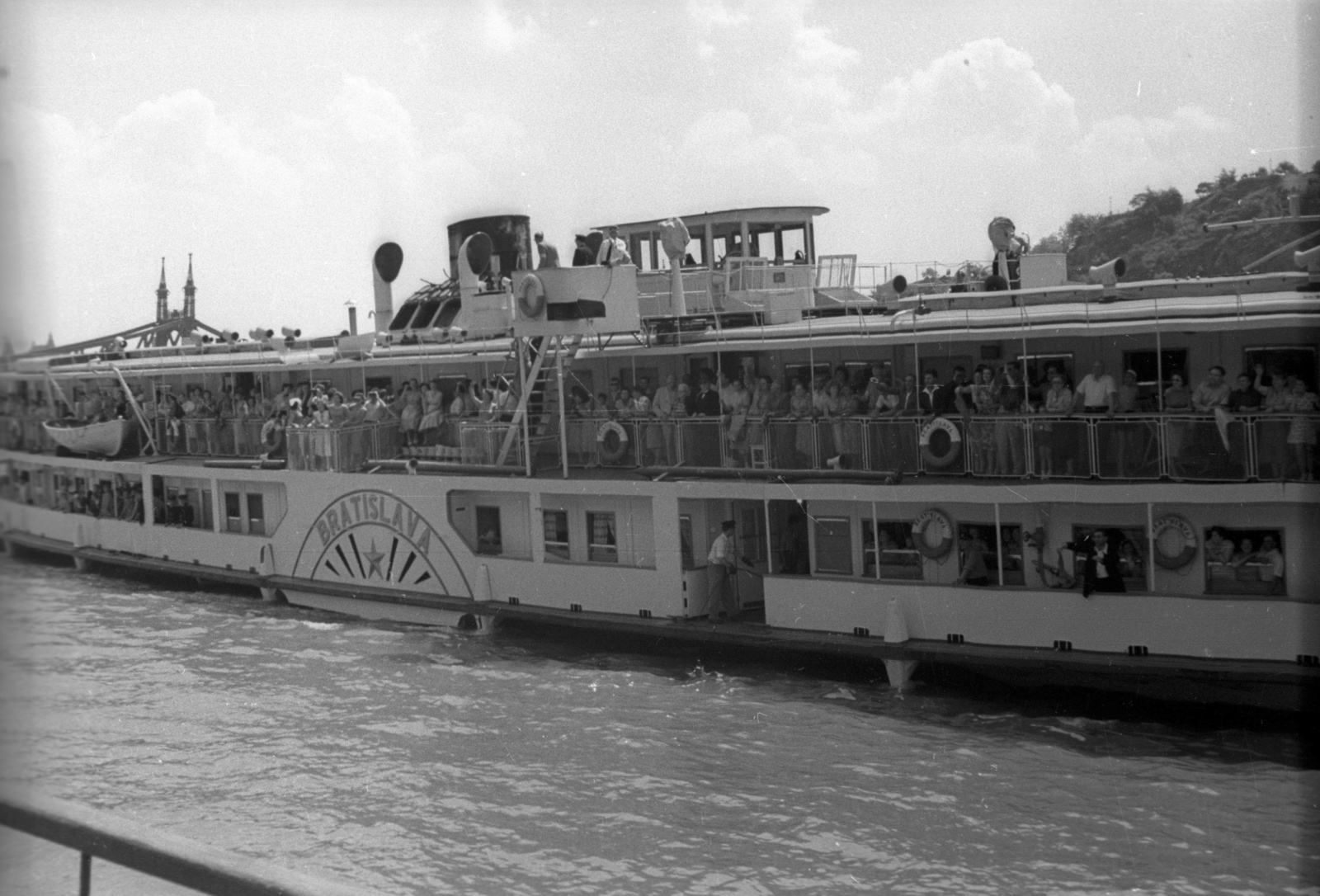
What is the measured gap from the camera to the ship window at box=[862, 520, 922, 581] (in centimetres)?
1672

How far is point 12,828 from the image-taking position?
375 cm

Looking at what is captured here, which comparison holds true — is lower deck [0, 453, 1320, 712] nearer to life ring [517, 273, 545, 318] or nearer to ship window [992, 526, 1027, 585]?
ship window [992, 526, 1027, 585]

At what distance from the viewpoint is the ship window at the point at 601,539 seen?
19484 millimetres

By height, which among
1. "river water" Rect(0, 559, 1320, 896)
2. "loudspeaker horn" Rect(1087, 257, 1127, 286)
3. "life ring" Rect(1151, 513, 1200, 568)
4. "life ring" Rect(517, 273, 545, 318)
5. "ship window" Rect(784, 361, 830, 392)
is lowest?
"river water" Rect(0, 559, 1320, 896)

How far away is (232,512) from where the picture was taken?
26.8 m

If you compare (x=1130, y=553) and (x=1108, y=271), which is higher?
(x=1108, y=271)

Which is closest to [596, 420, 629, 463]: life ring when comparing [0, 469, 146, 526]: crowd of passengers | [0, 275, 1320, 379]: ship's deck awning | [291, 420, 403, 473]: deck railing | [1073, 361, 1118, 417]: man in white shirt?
[0, 275, 1320, 379]: ship's deck awning

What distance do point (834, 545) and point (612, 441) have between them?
4.17 m

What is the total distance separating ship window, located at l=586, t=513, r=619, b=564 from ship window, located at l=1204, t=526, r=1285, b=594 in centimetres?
825

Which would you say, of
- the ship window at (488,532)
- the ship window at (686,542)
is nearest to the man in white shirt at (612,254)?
the ship window at (686,542)

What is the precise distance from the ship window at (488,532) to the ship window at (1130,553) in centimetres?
945

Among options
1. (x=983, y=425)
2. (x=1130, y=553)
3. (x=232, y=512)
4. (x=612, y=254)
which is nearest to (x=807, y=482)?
(x=983, y=425)

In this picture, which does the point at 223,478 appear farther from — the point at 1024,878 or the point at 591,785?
the point at 1024,878

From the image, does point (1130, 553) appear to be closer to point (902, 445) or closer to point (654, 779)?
point (902, 445)
